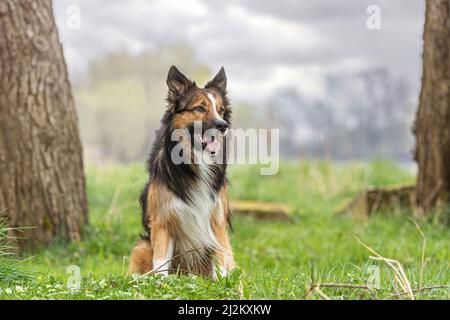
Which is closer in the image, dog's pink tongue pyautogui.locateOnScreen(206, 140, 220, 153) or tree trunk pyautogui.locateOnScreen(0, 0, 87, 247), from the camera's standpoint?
dog's pink tongue pyautogui.locateOnScreen(206, 140, 220, 153)

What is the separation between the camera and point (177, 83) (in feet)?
18.4

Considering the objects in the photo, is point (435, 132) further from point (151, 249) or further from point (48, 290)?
point (48, 290)

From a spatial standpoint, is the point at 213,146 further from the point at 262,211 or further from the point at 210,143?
the point at 262,211

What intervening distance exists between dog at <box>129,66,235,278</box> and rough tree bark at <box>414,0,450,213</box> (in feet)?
15.9

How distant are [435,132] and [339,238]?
2.02m

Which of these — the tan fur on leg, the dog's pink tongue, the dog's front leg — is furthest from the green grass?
the dog's pink tongue

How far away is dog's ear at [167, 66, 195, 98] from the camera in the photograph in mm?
5555

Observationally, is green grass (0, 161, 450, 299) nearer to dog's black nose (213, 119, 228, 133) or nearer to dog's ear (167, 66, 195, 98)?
dog's black nose (213, 119, 228, 133)

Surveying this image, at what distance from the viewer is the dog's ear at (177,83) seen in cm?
555

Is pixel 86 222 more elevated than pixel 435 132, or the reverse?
pixel 435 132

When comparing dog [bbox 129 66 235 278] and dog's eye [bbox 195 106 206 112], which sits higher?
dog's eye [bbox 195 106 206 112]
